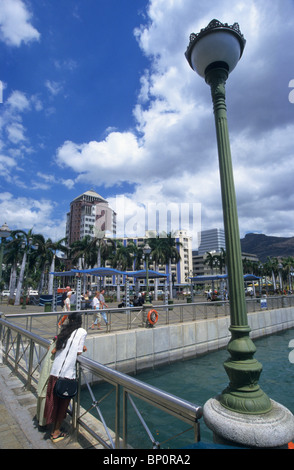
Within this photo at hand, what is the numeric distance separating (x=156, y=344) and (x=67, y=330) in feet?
26.8

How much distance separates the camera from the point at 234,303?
11.2 ft

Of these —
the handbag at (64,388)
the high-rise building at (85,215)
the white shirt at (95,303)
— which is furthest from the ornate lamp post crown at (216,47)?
the high-rise building at (85,215)

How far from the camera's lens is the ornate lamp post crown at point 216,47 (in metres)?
3.73

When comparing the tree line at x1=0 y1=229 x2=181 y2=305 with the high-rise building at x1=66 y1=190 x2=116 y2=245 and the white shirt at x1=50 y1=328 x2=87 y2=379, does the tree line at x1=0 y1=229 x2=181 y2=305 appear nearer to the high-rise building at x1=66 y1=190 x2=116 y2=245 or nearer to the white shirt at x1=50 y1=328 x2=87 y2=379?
the white shirt at x1=50 y1=328 x2=87 y2=379

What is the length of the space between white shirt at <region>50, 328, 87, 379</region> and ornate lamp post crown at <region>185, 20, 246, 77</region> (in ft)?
14.1

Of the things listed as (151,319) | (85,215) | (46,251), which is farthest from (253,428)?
(85,215)

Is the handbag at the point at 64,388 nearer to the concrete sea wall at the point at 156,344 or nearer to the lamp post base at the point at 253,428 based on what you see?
the lamp post base at the point at 253,428

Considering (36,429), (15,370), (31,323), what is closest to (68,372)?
(36,429)

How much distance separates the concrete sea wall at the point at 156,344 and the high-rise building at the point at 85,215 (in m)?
104

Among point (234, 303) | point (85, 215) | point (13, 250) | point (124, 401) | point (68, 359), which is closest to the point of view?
point (124, 401)

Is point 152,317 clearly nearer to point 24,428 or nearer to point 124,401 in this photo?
point 24,428

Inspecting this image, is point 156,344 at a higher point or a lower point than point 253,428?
lower

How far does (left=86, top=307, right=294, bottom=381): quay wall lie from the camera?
9.25 meters

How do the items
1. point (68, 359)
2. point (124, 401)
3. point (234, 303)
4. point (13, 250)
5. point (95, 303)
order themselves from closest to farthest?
point (124, 401)
point (68, 359)
point (234, 303)
point (95, 303)
point (13, 250)
